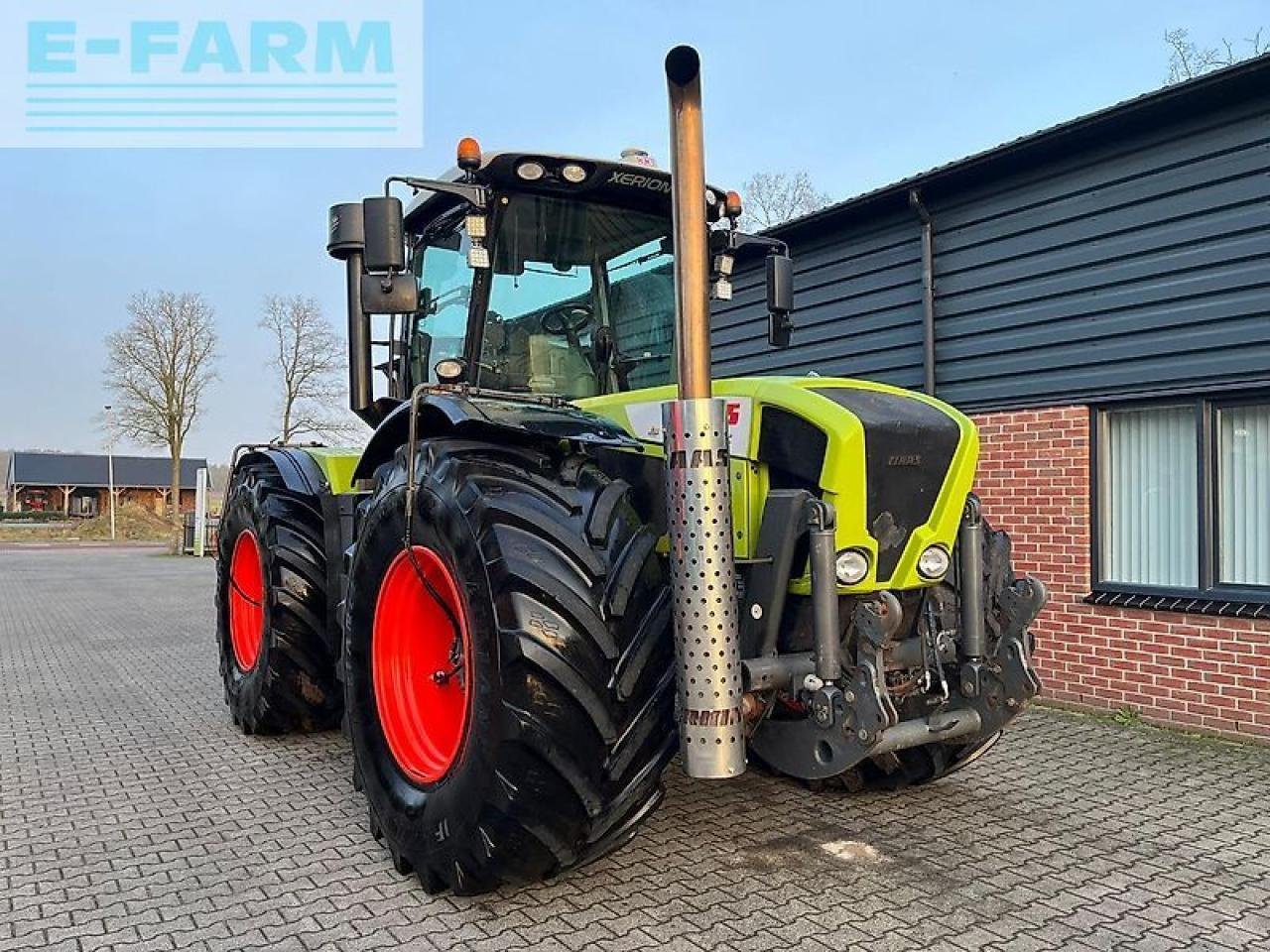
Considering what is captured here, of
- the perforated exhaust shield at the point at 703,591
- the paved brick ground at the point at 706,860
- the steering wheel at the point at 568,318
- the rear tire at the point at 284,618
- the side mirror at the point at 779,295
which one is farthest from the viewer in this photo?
the rear tire at the point at 284,618

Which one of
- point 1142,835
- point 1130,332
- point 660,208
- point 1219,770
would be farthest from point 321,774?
point 1130,332

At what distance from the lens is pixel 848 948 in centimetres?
277

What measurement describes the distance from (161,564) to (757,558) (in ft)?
78.2

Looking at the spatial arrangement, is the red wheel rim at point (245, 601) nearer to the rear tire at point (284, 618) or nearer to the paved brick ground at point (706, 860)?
the rear tire at point (284, 618)

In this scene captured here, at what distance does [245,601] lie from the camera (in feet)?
19.6

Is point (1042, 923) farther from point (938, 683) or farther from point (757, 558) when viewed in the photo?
point (757, 558)


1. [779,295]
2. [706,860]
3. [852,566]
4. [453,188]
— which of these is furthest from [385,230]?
[706,860]

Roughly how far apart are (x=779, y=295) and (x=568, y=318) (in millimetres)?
1028

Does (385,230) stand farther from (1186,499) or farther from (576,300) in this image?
(1186,499)

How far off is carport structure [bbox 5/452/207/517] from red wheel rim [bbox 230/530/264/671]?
61402 millimetres

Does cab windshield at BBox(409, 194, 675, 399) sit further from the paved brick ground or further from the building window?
the building window

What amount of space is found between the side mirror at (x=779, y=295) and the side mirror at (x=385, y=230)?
1789mm

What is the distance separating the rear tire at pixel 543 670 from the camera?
8.86 ft

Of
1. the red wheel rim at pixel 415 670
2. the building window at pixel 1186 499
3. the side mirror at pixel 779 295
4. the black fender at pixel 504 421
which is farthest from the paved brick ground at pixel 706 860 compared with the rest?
the side mirror at pixel 779 295
